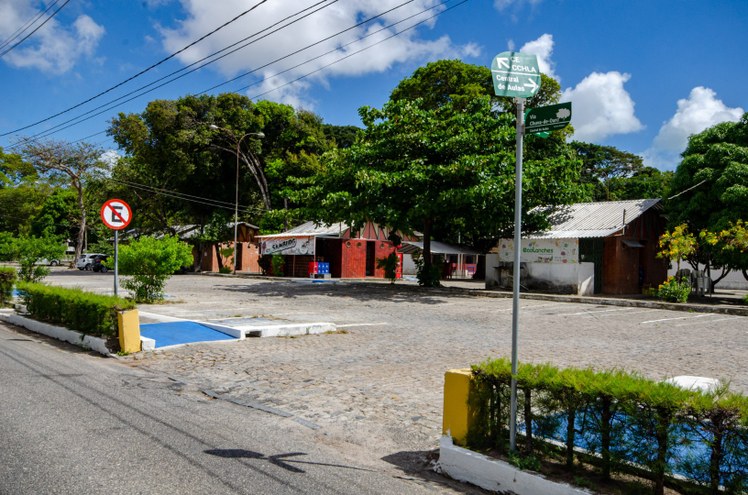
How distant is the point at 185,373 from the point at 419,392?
3.65 meters

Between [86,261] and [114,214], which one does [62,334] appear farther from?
[86,261]

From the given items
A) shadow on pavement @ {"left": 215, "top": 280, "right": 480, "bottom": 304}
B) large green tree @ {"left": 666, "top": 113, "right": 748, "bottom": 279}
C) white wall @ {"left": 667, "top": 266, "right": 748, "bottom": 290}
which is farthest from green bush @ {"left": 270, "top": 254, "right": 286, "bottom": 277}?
white wall @ {"left": 667, "top": 266, "right": 748, "bottom": 290}

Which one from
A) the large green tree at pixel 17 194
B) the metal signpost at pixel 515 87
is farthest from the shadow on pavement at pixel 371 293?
the large green tree at pixel 17 194

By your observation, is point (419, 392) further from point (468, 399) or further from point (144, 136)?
point (144, 136)

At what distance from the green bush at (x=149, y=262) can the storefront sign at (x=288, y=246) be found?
671 inches

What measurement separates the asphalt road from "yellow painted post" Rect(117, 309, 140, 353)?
6.91 feet

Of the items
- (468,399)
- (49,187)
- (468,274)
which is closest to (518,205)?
(468,399)

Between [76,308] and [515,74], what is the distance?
1021 centimetres

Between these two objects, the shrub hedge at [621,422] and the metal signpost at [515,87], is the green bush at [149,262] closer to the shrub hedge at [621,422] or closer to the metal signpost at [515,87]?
the shrub hedge at [621,422]

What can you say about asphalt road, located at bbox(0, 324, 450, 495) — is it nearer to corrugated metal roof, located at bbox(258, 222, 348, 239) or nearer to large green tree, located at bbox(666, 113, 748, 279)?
large green tree, located at bbox(666, 113, 748, 279)

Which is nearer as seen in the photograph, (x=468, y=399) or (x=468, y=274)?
(x=468, y=399)

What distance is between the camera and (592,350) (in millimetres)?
10555

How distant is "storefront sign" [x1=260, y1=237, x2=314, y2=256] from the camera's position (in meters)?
34.5

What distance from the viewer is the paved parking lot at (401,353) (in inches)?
250
